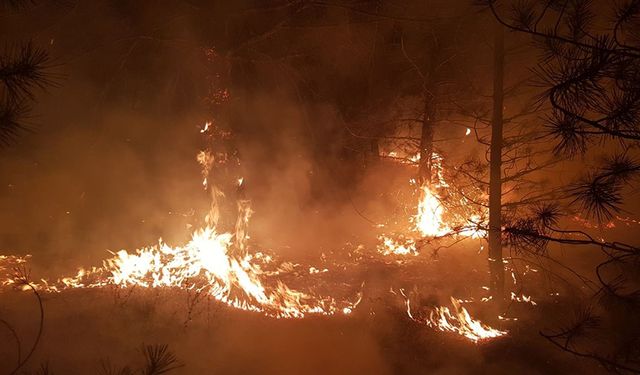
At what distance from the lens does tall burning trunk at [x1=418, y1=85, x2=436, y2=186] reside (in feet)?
28.1

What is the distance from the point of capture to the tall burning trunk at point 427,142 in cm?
857

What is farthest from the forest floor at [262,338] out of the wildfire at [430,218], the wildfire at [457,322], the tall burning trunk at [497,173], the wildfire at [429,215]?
the wildfire at [429,215]

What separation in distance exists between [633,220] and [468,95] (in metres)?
6.49

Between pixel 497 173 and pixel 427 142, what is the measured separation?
3214mm

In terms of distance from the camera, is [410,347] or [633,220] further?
[633,220]

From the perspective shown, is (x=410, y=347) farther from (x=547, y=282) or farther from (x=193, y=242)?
(x=193, y=242)

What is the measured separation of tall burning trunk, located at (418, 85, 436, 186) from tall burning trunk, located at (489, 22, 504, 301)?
2.93m

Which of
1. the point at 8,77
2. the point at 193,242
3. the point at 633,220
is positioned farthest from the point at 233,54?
the point at 633,220

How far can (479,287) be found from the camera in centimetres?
693

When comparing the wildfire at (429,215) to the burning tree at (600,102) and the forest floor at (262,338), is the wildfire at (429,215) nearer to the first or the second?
the forest floor at (262,338)

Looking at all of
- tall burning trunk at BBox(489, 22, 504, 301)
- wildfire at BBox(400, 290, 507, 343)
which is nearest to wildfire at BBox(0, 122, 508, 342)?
wildfire at BBox(400, 290, 507, 343)

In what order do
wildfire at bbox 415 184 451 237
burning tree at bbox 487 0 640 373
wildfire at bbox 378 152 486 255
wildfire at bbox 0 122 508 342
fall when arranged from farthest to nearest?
wildfire at bbox 415 184 451 237 < wildfire at bbox 378 152 486 255 < wildfire at bbox 0 122 508 342 < burning tree at bbox 487 0 640 373

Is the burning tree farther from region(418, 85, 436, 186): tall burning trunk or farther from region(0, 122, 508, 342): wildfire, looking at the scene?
region(418, 85, 436, 186): tall burning trunk

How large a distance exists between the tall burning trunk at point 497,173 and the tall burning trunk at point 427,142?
9.60 feet
